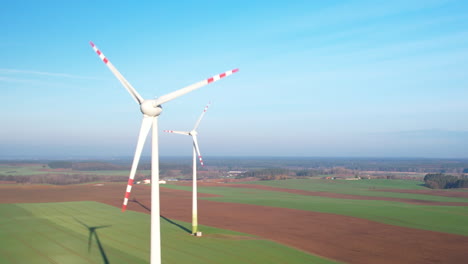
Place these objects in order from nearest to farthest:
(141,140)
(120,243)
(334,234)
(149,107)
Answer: (149,107) → (141,140) → (120,243) → (334,234)

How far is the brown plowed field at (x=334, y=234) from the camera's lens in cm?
3334

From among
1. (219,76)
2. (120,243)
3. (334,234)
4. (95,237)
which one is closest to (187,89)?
(219,76)

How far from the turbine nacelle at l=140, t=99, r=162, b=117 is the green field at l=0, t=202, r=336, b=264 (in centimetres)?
1578

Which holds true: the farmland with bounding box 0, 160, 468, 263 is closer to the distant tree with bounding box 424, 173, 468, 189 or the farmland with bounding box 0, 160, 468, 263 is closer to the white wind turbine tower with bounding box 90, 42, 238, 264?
the white wind turbine tower with bounding box 90, 42, 238, 264

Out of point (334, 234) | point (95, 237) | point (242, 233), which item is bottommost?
point (334, 234)

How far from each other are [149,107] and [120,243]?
21196 millimetres

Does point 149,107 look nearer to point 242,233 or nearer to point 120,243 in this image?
point 120,243

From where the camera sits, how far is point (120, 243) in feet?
113

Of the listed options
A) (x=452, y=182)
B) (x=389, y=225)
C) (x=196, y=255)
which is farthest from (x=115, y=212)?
(x=452, y=182)

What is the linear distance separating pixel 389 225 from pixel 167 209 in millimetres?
29159

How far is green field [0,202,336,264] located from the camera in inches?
1180

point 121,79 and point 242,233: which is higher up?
point 121,79

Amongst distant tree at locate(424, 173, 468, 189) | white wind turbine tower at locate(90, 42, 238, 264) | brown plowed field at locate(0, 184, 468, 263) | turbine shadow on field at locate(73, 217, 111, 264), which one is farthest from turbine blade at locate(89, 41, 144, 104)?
distant tree at locate(424, 173, 468, 189)

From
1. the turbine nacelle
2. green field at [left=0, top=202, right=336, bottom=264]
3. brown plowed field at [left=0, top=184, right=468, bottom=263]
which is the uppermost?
the turbine nacelle
